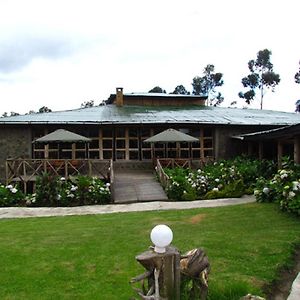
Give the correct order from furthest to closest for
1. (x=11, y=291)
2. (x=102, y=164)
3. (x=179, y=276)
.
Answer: (x=102, y=164)
(x=11, y=291)
(x=179, y=276)

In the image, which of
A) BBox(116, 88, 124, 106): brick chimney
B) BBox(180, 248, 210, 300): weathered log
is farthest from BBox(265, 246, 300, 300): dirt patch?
BBox(116, 88, 124, 106): brick chimney

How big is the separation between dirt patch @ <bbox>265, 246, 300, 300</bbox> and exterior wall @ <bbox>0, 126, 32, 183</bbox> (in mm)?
14080

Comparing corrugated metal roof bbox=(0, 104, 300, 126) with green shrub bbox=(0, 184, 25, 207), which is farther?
corrugated metal roof bbox=(0, 104, 300, 126)

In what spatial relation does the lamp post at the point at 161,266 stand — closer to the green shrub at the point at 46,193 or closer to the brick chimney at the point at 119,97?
the green shrub at the point at 46,193

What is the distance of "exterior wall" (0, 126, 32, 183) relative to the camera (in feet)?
56.6

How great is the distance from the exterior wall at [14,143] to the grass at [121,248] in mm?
7862

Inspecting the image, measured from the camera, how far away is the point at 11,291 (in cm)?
476

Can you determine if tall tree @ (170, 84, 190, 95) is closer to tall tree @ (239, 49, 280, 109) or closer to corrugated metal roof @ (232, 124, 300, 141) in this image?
tall tree @ (239, 49, 280, 109)

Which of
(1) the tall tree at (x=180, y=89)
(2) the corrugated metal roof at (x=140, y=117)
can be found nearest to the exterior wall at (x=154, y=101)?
(2) the corrugated metal roof at (x=140, y=117)

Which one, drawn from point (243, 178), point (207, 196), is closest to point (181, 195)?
point (207, 196)

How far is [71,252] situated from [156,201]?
652 centimetres

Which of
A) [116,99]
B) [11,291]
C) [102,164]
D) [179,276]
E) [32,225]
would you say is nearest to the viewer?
[179,276]

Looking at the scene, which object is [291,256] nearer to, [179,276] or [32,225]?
[179,276]

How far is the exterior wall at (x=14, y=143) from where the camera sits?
17250mm
